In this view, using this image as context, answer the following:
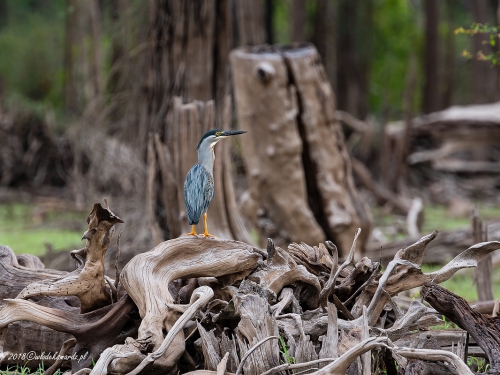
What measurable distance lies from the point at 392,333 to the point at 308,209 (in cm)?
371

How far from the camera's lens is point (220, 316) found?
9.72 ft

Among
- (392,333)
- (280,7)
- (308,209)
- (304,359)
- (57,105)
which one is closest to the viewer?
(304,359)

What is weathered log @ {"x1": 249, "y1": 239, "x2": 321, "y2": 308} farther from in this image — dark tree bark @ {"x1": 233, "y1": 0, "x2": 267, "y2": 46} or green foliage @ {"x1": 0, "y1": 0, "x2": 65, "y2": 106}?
green foliage @ {"x1": 0, "y1": 0, "x2": 65, "y2": 106}

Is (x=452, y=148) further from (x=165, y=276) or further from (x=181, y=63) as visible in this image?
(x=165, y=276)

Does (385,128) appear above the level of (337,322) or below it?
below

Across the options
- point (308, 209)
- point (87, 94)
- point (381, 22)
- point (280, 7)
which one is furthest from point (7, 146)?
→ point (381, 22)

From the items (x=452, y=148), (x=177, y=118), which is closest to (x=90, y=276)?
(x=177, y=118)

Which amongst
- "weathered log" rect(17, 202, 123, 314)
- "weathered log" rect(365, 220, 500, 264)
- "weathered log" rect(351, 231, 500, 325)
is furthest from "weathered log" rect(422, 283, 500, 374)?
"weathered log" rect(365, 220, 500, 264)

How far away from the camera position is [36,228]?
30.6 feet

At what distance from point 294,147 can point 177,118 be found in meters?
1.42

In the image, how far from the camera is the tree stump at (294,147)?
6441mm

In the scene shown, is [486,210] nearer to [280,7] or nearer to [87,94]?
[87,94]

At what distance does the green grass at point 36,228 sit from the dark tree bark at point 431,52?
951 cm

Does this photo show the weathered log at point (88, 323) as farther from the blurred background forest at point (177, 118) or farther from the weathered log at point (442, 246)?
the weathered log at point (442, 246)
